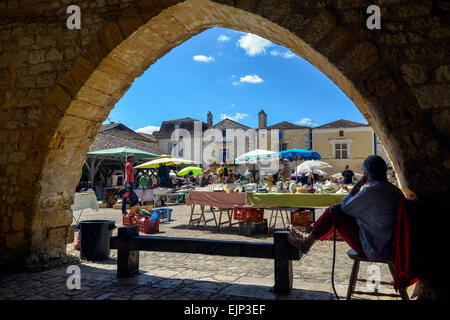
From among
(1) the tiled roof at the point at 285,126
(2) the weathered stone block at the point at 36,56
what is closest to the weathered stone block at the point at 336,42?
(2) the weathered stone block at the point at 36,56

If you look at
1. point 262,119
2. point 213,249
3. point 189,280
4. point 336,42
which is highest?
point 262,119

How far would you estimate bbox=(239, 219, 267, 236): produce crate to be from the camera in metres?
6.20

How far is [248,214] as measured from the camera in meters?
6.23

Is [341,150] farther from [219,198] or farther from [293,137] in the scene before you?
[219,198]

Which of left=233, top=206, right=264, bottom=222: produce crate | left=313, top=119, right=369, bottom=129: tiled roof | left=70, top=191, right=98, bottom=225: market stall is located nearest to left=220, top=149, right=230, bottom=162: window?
left=313, top=119, right=369, bottom=129: tiled roof

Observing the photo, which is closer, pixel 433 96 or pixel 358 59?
pixel 433 96

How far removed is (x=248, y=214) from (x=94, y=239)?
3041 millimetres

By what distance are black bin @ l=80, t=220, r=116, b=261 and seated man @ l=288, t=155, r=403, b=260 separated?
3170 millimetres

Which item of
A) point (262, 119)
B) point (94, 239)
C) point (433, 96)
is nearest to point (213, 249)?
point (94, 239)

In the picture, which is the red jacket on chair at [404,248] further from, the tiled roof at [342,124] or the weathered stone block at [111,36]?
the tiled roof at [342,124]

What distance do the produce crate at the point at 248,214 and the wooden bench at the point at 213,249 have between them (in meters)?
2.97

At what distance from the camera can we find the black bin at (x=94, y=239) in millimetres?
4344

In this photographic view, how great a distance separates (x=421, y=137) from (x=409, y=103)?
0.99 ft
